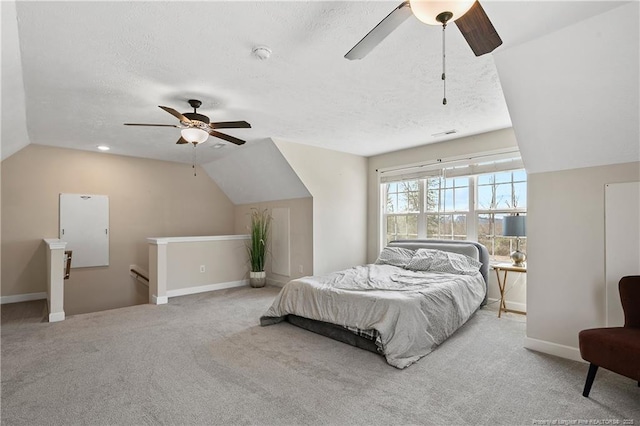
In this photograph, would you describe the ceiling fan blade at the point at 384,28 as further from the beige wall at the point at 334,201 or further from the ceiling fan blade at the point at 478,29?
the beige wall at the point at 334,201

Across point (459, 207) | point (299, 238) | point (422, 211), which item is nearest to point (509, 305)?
point (459, 207)

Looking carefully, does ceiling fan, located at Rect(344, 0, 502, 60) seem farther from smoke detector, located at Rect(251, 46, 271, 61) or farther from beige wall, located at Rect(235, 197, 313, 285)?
beige wall, located at Rect(235, 197, 313, 285)

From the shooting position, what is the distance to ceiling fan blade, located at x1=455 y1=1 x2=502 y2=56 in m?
1.50

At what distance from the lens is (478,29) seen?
1592 mm

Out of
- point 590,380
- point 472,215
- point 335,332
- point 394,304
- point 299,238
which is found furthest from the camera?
point 299,238

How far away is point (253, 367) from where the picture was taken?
8.63ft

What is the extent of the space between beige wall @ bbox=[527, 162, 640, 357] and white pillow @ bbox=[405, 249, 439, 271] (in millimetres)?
1409

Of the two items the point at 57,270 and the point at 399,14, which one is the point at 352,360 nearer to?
the point at 399,14

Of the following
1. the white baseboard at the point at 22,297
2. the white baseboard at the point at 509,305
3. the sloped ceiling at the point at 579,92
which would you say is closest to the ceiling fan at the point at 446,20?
the sloped ceiling at the point at 579,92

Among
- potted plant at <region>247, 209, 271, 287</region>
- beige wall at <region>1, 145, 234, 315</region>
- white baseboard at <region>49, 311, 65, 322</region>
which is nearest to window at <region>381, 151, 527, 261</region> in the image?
potted plant at <region>247, 209, 271, 287</region>

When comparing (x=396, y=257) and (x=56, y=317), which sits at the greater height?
(x=396, y=257)

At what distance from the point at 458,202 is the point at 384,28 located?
397 cm

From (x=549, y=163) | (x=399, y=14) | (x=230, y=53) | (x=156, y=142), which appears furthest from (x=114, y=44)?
(x=549, y=163)

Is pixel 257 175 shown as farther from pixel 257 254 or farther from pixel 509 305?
pixel 509 305
